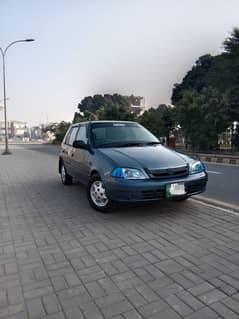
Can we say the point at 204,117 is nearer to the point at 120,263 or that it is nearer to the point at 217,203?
the point at 217,203

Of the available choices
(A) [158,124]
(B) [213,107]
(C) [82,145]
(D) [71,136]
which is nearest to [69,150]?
(D) [71,136]

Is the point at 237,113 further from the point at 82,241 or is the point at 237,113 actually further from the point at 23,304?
the point at 23,304

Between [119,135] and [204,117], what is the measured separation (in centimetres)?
1142

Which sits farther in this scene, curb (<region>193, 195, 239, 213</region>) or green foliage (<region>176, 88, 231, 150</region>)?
green foliage (<region>176, 88, 231, 150</region>)

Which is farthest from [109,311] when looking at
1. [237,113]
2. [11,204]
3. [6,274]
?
[237,113]

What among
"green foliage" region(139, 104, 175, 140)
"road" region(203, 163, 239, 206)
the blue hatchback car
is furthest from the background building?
the blue hatchback car

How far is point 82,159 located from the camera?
5.09m

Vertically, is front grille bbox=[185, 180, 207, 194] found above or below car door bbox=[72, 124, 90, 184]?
below

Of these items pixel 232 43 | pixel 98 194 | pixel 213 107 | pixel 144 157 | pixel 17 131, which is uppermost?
pixel 232 43

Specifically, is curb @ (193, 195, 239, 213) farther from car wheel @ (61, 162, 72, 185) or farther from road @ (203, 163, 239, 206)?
car wheel @ (61, 162, 72, 185)

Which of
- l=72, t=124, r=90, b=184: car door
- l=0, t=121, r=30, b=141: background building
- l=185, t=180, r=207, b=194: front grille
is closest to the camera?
l=185, t=180, r=207, b=194: front grille

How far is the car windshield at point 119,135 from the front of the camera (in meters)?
4.87

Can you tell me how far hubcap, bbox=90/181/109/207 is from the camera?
433cm

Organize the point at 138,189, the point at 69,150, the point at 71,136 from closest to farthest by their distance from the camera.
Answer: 1. the point at 138,189
2. the point at 69,150
3. the point at 71,136
